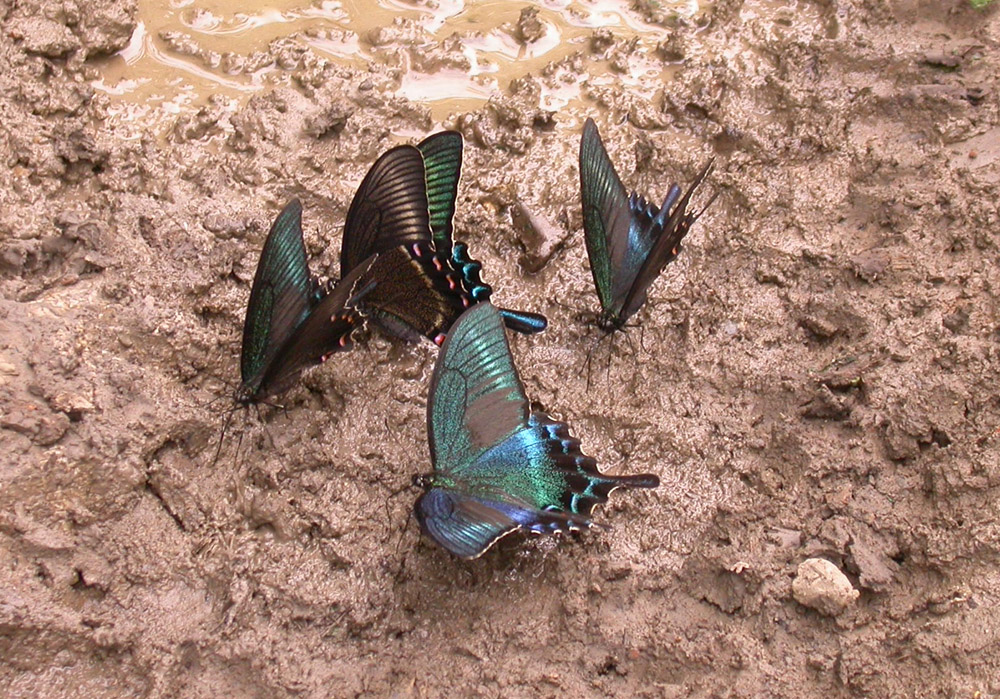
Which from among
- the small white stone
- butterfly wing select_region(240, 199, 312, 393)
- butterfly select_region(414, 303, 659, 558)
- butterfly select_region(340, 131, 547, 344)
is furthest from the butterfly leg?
the small white stone

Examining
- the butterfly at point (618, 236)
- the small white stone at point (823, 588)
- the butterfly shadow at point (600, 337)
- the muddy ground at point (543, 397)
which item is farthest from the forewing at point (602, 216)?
the small white stone at point (823, 588)

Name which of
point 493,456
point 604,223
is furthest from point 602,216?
point 493,456

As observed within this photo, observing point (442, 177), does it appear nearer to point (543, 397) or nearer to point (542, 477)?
point (543, 397)

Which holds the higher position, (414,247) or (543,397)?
(414,247)

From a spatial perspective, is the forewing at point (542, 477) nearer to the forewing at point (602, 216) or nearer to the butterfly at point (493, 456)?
the butterfly at point (493, 456)

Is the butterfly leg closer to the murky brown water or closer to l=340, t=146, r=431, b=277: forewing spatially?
l=340, t=146, r=431, b=277: forewing
